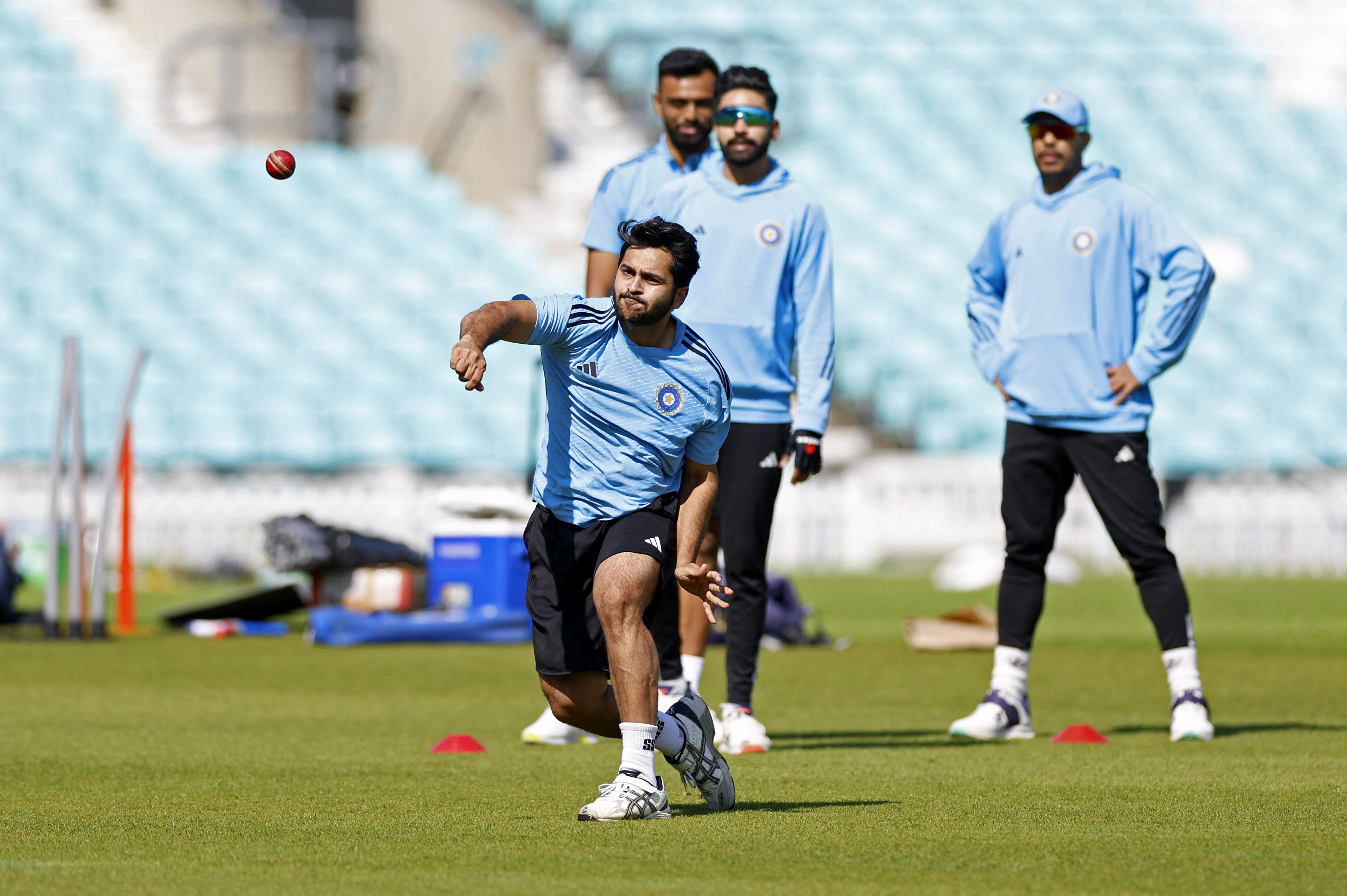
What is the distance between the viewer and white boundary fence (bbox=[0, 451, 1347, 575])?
18109mm

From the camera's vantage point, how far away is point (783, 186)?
6.75 meters

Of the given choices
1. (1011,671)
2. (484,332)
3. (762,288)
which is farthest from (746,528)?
(484,332)

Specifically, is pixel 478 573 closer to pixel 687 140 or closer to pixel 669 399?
pixel 687 140

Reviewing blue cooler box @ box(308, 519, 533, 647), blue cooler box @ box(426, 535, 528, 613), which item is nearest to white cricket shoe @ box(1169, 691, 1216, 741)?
blue cooler box @ box(308, 519, 533, 647)

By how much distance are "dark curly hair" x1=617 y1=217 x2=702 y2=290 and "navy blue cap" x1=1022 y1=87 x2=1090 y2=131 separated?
243cm

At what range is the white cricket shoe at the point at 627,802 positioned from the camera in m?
4.63

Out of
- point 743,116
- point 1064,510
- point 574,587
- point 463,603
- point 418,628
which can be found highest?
point 743,116

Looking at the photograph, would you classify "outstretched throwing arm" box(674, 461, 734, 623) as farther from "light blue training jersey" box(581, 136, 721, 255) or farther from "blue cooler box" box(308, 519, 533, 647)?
"blue cooler box" box(308, 519, 533, 647)

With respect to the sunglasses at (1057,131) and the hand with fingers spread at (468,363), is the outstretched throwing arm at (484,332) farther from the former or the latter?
the sunglasses at (1057,131)

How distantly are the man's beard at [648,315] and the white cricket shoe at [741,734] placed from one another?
194cm

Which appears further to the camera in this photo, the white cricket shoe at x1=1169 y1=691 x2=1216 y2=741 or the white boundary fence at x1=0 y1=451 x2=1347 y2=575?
the white boundary fence at x1=0 y1=451 x2=1347 y2=575

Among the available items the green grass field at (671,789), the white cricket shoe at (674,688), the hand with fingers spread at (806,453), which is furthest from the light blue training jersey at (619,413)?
the hand with fingers spread at (806,453)

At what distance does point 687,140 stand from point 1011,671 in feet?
7.14

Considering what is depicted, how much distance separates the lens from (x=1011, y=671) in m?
6.84
